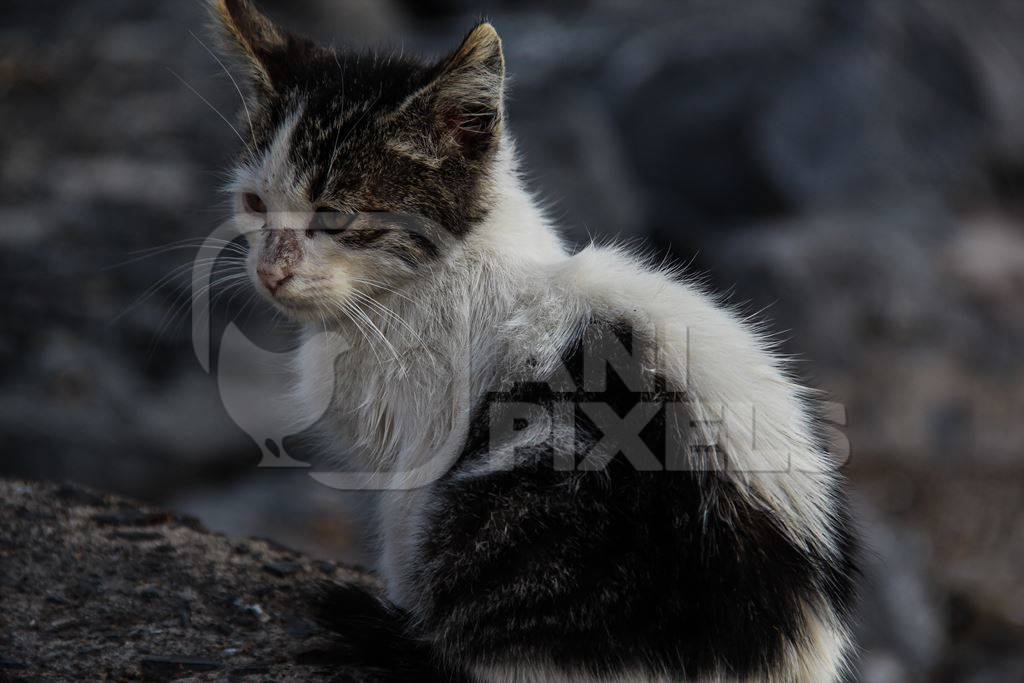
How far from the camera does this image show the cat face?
113 inches

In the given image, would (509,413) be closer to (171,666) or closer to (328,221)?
(328,221)

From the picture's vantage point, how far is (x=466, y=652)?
259cm

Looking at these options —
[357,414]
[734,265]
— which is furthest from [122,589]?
[734,265]

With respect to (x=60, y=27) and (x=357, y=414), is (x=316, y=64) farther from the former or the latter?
(x=60, y=27)

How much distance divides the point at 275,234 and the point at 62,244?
4.53 meters

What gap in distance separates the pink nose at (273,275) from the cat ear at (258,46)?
610 millimetres

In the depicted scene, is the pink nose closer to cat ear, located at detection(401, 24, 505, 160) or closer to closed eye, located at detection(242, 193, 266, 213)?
closed eye, located at detection(242, 193, 266, 213)

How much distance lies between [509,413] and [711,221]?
639cm

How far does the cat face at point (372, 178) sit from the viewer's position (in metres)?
2.88

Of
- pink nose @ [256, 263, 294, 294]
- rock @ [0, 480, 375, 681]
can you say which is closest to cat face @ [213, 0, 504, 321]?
pink nose @ [256, 263, 294, 294]

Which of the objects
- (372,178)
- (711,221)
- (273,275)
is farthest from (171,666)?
(711,221)

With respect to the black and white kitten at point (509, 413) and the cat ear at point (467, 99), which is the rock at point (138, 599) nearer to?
the black and white kitten at point (509, 413)

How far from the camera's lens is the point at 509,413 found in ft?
8.89

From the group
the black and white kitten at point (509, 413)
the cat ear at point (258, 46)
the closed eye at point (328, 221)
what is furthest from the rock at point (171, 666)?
the cat ear at point (258, 46)
